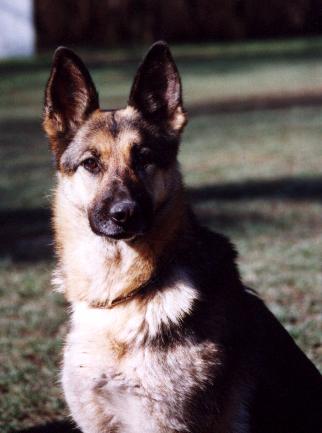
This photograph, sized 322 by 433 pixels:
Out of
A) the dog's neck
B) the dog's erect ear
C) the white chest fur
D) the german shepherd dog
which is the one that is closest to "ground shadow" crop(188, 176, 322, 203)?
the dog's erect ear

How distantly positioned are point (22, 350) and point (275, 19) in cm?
3026

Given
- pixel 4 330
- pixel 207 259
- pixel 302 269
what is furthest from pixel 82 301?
pixel 302 269

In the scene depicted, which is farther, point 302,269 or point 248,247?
point 248,247

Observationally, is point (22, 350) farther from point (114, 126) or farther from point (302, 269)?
point (302, 269)

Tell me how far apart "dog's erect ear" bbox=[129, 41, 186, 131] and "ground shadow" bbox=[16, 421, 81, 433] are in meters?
1.93

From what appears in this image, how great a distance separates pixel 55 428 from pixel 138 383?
1.36 meters

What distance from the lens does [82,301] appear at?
3676mm

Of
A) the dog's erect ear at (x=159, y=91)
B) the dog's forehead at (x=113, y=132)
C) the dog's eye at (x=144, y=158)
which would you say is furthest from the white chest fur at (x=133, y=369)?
the dog's erect ear at (x=159, y=91)

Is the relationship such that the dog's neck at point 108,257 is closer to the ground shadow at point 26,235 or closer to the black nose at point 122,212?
the black nose at point 122,212

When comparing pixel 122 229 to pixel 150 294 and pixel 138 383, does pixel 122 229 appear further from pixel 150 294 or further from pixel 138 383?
pixel 138 383

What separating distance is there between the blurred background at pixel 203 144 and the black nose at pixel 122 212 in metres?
1.08

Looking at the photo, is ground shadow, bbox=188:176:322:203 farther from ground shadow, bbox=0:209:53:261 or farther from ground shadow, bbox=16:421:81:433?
ground shadow, bbox=16:421:81:433

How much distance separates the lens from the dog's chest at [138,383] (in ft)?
10.7

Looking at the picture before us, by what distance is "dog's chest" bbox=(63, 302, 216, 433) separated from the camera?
10.7 ft
